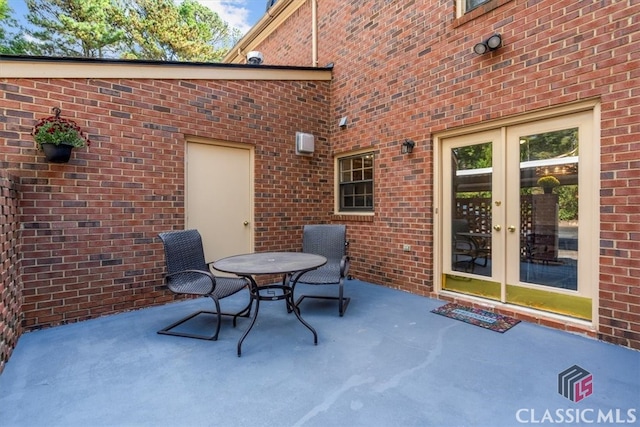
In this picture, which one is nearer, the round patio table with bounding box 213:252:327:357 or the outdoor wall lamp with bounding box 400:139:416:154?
the round patio table with bounding box 213:252:327:357

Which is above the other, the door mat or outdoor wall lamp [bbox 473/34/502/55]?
outdoor wall lamp [bbox 473/34/502/55]

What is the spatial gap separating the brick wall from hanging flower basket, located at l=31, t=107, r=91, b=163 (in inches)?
16.3

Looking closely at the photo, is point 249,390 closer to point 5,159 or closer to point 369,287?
point 369,287

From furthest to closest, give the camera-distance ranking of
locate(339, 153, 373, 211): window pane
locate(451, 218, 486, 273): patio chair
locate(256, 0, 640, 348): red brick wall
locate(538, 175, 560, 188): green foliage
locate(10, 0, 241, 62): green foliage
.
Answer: locate(10, 0, 241, 62): green foliage → locate(339, 153, 373, 211): window pane → locate(451, 218, 486, 273): patio chair → locate(538, 175, 560, 188): green foliage → locate(256, 0, 640, 348): red brick wall

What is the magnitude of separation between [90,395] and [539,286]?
421 centimetres

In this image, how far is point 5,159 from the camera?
3.13m

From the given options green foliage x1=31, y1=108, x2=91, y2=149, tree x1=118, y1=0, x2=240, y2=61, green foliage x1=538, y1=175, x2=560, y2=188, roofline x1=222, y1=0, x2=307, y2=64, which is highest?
tree x1=118, y1=0, x2=240, y2=61

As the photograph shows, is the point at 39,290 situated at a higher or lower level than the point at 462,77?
lower

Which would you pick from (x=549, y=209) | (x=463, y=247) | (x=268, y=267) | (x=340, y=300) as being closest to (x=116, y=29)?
(x=268, y=267)

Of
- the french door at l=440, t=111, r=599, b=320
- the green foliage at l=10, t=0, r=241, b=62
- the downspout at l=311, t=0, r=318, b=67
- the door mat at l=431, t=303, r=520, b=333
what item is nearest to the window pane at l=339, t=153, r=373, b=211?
the french door at l=440, t=111, r=599, b=320

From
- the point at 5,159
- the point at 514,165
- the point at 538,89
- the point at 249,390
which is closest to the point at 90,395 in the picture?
the point at 249,390

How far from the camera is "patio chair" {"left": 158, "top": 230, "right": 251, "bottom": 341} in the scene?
306cm

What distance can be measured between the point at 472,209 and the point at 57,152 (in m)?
4.80

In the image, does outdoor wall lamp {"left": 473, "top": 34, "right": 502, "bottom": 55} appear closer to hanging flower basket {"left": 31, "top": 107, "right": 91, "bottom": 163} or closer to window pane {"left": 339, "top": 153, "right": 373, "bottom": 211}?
window pane {"left": 339, "top": 153, "right": 373, "bottom": 211}
